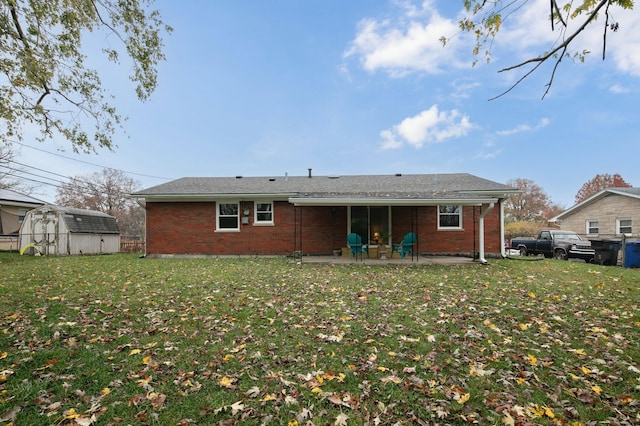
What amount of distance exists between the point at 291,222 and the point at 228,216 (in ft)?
10.1

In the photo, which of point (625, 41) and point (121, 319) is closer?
point (625, 41)

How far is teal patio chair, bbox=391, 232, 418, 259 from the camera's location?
1241 cm

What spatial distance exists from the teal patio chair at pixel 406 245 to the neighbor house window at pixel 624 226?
A: 15.4 m

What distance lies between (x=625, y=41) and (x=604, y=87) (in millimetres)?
9087

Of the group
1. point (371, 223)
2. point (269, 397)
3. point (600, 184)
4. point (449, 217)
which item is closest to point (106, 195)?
point (371, 223)

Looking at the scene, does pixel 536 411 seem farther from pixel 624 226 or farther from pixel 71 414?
pixel 624 226

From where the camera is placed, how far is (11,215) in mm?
21500

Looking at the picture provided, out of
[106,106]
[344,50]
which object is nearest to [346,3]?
[344,50]

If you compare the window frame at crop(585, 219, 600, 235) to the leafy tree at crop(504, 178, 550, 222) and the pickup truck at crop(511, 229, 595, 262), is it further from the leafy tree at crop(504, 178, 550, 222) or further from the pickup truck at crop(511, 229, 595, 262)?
the leafy tree at crop(504, 178, 550, 222)

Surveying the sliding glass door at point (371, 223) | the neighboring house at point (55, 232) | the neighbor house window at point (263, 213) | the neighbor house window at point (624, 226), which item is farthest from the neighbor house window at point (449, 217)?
the neighboring house at point (55, 232)

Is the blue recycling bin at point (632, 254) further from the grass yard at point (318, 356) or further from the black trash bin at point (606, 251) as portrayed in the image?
the grass yard at point (318, 356)

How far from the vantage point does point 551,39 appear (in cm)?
378

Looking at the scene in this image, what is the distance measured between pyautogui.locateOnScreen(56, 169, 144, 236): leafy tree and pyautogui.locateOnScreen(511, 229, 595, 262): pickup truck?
1498 inches

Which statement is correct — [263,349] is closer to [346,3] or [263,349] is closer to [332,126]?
[346,3]
